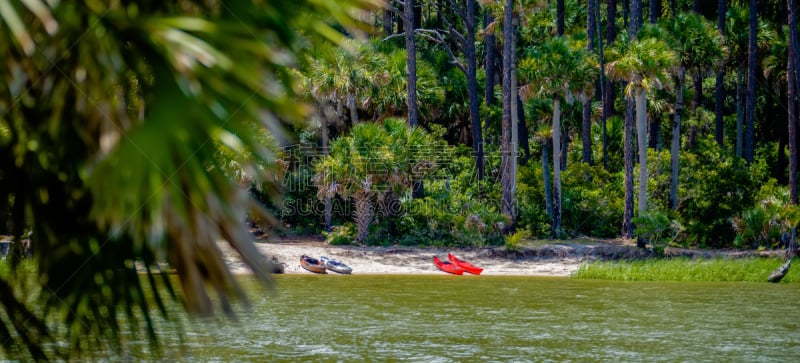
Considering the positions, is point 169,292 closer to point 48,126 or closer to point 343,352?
point 48,126

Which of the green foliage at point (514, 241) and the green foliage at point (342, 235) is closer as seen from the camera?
the green foliage at point (514, 241)

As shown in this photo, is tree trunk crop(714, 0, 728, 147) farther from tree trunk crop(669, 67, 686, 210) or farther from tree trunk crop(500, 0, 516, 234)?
tree trunk crop(500, 0, 516, 234)

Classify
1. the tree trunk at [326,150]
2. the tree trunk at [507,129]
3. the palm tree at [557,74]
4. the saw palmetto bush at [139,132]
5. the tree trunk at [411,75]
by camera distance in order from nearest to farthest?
the saw palmetto bush at [139,132] → the palm tree at [557,74] → the tree trunk at [507,129] → the tree trunk at [326,150] → the tree trunk at [411,75]

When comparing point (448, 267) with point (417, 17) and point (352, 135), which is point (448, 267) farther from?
point (417, 17)

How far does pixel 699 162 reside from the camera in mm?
34188

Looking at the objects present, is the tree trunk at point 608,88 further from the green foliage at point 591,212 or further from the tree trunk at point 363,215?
the tree trunk at point 363,215

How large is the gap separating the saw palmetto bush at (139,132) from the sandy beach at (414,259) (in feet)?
81.9

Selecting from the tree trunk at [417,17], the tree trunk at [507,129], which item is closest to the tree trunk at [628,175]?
the tree trunk at [507,129]

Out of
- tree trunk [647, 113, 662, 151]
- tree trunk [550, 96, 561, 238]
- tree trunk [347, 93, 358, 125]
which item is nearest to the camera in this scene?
tree trunk [550, 96, 561, 238]

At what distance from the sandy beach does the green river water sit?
2072mm

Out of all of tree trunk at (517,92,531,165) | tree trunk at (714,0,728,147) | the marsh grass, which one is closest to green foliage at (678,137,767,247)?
the marsh grass

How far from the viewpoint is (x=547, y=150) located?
1315 inches

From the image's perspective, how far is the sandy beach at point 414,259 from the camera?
27656mm

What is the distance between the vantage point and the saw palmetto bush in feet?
6.27
